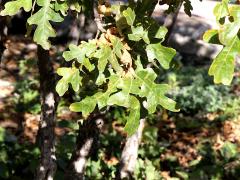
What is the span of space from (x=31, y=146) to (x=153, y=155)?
1.89 m

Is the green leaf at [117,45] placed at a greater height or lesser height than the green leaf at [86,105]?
greater

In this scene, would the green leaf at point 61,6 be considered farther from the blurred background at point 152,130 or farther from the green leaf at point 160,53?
the blurred background at point 152,130

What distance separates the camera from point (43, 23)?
2.13 metres

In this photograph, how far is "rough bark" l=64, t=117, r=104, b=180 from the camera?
3.97 meters

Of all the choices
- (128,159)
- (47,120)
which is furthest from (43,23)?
(128,159)

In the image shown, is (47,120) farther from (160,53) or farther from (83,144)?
(160,53)

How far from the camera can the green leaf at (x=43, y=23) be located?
2.11 meters

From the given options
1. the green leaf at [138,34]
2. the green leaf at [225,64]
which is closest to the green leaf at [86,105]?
the green leaf at [138,34]

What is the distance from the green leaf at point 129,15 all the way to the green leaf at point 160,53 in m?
0.20

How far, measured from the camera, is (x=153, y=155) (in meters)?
7.04

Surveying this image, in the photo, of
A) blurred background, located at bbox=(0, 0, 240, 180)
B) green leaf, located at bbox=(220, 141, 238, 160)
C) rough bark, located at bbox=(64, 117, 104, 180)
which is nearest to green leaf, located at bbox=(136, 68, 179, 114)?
rough bark, located at bbox=(64, 117, 104, 180)

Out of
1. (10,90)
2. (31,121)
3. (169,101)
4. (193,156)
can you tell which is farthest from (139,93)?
(10,90)

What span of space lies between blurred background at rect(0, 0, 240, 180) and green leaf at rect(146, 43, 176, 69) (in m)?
3.56

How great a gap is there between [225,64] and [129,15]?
0.66 meters
